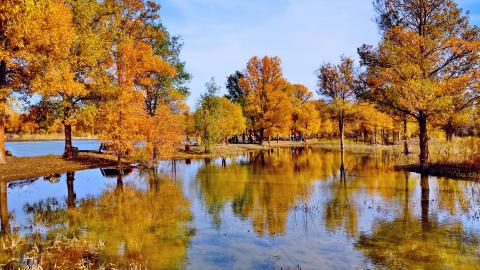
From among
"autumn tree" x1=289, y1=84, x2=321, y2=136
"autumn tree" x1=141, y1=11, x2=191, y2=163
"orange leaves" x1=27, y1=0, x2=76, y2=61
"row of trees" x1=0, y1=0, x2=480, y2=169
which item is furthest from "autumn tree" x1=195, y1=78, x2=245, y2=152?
"autumn tree" x1=289, y1=84, x2=321, y2=136

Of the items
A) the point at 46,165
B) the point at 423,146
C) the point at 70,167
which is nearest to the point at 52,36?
the point at 46,165

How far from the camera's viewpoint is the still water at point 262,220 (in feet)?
43.3

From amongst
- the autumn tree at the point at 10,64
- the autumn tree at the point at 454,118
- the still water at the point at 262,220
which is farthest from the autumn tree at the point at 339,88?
the autumn tree at the point at 10,64

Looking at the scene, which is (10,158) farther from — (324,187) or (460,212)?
(460,212)

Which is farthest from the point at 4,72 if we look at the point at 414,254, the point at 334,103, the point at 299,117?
the point at 299,117

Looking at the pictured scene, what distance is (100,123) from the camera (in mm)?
37938

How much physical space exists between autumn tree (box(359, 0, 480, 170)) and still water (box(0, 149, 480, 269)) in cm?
710

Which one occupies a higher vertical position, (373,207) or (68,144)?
(68,144)

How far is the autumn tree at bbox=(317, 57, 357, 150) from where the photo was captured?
2795 inches

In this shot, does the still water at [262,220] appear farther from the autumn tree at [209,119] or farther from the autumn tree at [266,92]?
the autumn tree at [266,92]

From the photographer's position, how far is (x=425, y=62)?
115ft

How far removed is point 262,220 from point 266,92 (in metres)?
70.5

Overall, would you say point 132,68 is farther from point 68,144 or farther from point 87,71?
point 68,144

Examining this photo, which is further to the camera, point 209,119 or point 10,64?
point 209,119
